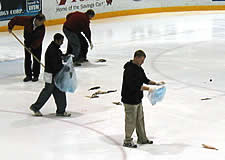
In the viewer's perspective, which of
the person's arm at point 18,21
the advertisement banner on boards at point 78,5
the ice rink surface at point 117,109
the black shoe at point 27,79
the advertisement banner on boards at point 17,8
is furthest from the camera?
the advertisement banner on boards at point 78,5

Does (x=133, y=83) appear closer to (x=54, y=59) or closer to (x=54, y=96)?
(x=54, y=59)

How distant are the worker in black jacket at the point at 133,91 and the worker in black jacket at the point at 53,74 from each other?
160 centimetres

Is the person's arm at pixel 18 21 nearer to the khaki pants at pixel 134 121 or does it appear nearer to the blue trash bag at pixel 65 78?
the blue trash bag at pixel 65 78

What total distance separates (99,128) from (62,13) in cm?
1190

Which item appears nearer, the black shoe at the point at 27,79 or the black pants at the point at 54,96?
the black pants at the point at 54,96

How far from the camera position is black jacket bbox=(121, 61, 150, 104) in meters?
6.67

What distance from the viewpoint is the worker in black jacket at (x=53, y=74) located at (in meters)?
8.08

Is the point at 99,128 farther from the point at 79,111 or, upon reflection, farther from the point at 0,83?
the point at 0,83

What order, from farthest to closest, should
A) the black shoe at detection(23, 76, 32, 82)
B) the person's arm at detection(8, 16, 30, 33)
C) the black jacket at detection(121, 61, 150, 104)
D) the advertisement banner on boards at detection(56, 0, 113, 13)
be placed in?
the advertisement banner on boards at detection(56, 0, 113, 13) → the black shoe at detection(23, 76, 32, 82) → the person's arm at detection(8, 16, 30, 33) → the black jacket at detection(121, 61, 150, 104)

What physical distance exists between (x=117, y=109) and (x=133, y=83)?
2221mm

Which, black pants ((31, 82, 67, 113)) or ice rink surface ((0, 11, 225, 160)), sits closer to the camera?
ice rink surface ((0, 11, 225, 160))

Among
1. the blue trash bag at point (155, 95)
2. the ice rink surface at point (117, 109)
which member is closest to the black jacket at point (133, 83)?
the blue trash bag at point (155, 95)

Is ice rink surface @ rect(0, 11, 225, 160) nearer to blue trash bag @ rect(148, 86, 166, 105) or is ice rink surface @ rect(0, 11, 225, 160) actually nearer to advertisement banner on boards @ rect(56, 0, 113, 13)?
blue trash bag @ rect(148, 86, 166, 105)

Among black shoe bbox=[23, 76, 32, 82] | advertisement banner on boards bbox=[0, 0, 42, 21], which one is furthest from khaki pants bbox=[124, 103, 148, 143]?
advertisement banner on boards bbox=[0, 0, 42, 21]
